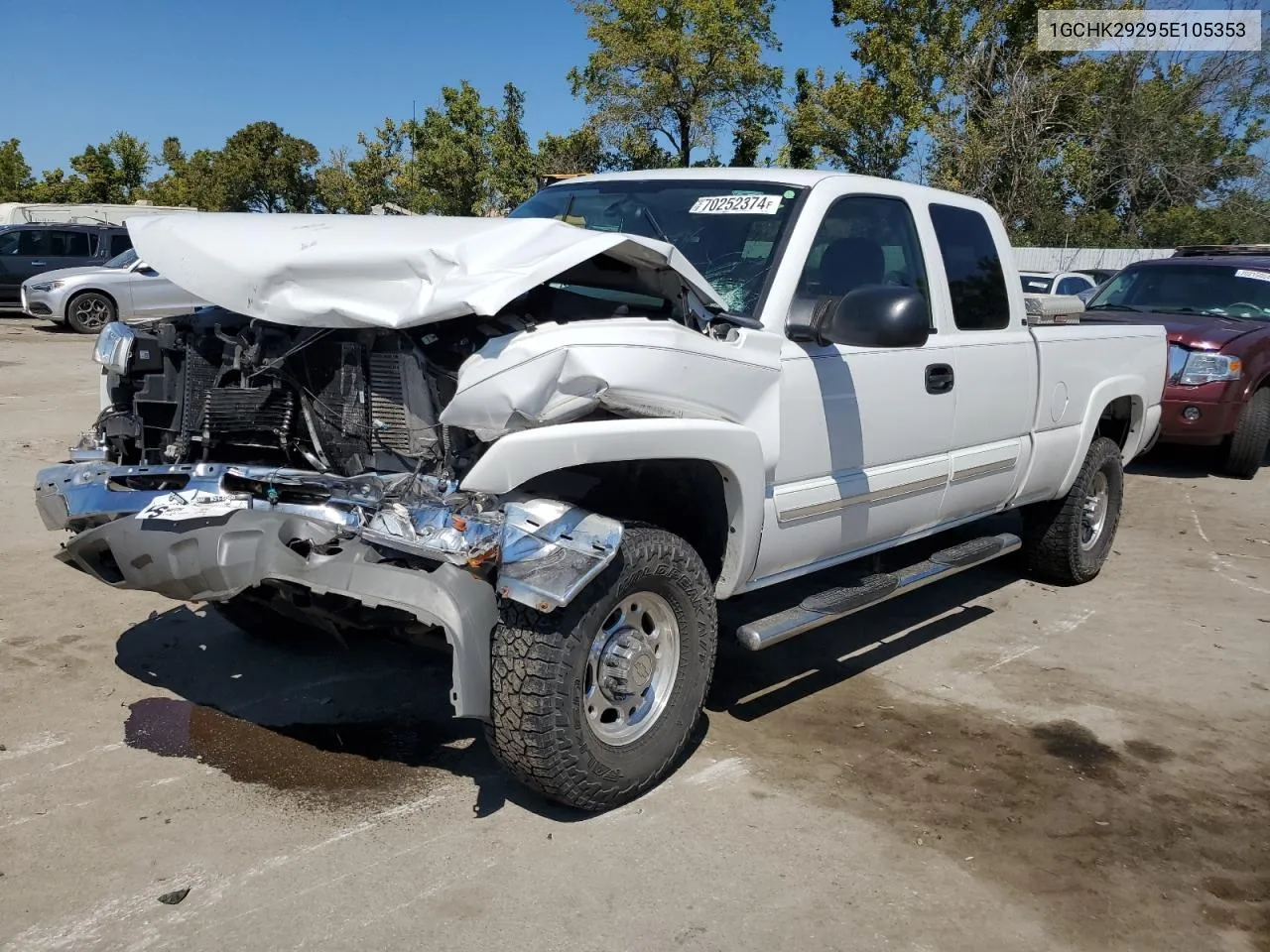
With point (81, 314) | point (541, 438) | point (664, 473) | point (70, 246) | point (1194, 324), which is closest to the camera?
point (541, 438)

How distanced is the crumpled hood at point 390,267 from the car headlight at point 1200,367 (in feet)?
24.3

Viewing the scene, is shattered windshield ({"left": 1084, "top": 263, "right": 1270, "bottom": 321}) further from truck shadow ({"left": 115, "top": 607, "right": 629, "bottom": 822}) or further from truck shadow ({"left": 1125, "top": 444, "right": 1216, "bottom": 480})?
truck shadow ({"left": 115, "top": 607, "right": 629, "bottom": 822})

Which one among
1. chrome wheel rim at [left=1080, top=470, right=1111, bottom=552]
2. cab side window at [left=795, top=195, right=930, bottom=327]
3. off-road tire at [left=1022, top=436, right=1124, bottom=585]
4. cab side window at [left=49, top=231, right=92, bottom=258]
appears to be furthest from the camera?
cab side window at [left=49, top=231, right=92, bottom=258]

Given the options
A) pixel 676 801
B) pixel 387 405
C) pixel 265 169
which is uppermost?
pixel 265 169

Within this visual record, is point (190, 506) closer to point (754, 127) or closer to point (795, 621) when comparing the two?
point (795, 621)

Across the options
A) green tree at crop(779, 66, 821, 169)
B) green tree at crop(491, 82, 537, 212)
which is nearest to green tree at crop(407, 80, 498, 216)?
green tree at crop(491, 82, 537, 212)

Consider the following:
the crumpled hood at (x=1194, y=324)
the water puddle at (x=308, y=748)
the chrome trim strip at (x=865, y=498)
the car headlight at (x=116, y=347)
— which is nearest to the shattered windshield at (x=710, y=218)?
the chrome trim strip at (x=865, y=498)

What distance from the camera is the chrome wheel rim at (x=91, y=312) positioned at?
62.5 ft

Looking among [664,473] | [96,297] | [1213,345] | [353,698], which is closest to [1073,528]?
[664,473]

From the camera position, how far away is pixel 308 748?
4.12 meters

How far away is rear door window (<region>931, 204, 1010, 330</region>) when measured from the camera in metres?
5.19

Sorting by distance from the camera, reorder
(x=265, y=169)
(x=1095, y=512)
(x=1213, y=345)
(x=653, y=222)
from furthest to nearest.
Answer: (x=265, y=169), (x=1213, y=345), (x=1095, y=512), (x=653, y=222)

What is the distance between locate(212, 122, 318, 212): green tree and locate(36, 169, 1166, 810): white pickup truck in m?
41.1

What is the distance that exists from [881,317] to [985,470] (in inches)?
66.8
